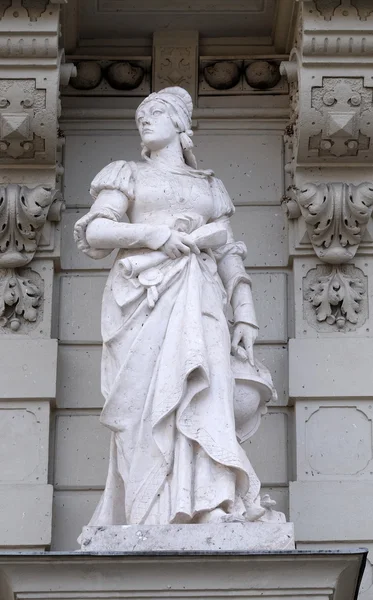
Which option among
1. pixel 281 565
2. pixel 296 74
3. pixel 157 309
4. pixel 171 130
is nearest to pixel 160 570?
pixel 281 565

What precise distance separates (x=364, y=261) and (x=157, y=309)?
1.48 meters

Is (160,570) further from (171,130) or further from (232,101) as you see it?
(232,101)

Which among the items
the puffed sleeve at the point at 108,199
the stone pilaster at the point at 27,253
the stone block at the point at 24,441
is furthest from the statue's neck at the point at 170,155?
the stone block at the point at 24,441

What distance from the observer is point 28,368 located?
9.46 metres

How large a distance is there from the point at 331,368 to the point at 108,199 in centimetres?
139

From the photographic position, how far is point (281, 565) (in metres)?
7.91

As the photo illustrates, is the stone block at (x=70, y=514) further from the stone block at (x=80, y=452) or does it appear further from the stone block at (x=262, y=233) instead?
the stone block at (x=262, y=233)

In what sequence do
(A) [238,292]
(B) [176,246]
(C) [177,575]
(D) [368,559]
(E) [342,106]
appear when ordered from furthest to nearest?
1. (E) [342,106]
2. (D) [368,559]
3. (A) [238,292]
4. (B) [176,246]
5. (C) [177,575]

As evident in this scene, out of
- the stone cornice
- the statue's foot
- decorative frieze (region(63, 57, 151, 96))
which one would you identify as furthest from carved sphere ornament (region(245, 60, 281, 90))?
the stone cornice

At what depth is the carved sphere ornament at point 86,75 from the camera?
32.9ft

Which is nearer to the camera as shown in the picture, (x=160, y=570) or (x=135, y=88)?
(x=160, y=570)

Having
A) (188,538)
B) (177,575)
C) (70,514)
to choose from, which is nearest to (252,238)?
(70,514)

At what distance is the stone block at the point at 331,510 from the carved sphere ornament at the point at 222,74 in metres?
2.02

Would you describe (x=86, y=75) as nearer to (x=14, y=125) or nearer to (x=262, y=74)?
(x=14, y=125)
